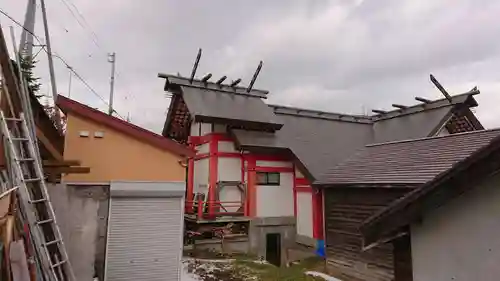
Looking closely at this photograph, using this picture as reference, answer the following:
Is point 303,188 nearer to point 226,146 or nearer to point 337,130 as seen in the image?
point 226,146

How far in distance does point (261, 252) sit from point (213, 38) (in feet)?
28.8

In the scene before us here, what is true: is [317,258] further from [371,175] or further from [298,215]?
[371,175]

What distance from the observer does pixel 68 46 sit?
11.0 meters

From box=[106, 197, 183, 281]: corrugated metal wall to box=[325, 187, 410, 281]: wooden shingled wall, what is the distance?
483 centimetres

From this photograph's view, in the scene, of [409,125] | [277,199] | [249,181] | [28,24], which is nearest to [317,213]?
[277,199]

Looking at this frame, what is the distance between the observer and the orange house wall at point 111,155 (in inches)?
268

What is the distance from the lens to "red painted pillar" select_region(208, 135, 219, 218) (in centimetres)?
1298

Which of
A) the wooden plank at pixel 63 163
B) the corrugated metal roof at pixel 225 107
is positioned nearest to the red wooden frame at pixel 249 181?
the corrugated metal roof at pixel 225 107

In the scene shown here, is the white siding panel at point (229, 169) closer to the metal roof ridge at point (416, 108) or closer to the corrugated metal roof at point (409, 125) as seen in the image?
the corrugated metal roof at point (409, 125)

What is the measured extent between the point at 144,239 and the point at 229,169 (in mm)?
6982

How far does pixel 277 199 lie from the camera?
14.1 metres

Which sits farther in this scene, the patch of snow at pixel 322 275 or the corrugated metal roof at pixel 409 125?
the corrugated metal roof at pixel 409 125

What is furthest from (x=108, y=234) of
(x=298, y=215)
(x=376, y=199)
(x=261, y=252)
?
(x=298, y=215)

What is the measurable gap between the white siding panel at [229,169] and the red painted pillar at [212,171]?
0.22 meters
